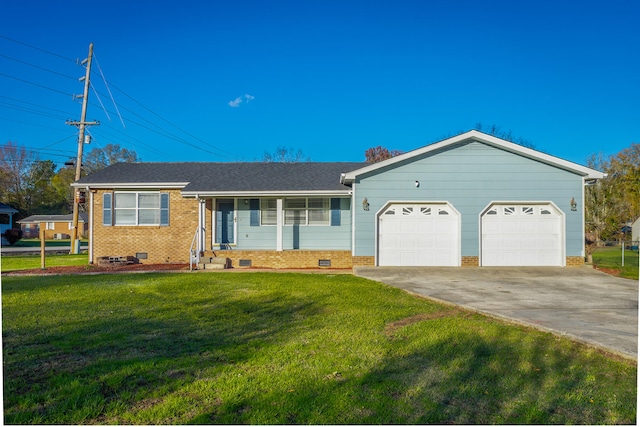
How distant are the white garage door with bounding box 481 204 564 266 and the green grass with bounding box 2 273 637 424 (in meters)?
7.25

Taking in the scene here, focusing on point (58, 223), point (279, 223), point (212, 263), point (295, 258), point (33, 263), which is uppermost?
point (279, 223)

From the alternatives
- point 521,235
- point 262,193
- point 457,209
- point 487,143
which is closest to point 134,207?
point 262,193

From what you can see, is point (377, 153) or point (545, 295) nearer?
point (545, 295)

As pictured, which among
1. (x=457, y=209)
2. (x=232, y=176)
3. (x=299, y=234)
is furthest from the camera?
(x=232, y=176)

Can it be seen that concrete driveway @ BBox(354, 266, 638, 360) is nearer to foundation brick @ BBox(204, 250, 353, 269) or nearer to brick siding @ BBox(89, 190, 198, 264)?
foundation brick @ BBox(204, 250, 353, 269)

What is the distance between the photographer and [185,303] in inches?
316

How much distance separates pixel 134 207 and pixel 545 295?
14532mm

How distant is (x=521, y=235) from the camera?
46.3 ft

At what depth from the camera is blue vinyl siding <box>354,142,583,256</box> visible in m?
14.0

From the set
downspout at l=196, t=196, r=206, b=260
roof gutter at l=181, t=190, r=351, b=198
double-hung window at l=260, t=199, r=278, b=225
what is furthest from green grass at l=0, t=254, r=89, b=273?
double-hung window at l=260, t=199, r=278, b=225

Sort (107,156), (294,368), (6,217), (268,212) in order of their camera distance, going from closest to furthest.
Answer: (294,368) < (268,212) < (6,217) < (107,156)

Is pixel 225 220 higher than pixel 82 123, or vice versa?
pixel 82 123

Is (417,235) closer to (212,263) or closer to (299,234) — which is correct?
(299,234)

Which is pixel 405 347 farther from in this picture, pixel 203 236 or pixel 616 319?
pixel 203 236
